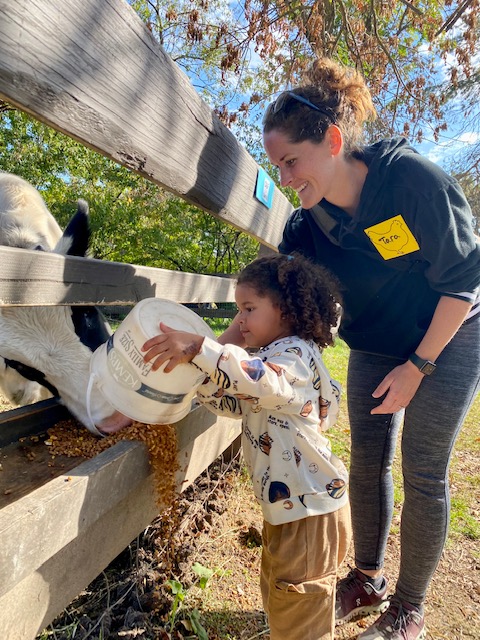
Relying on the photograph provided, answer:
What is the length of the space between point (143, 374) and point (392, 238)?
113 centimetres

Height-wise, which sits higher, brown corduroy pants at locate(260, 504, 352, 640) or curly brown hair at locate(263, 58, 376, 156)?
curly brown hair at locate(263, 58, 376, 156)

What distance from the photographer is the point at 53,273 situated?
1.69 m

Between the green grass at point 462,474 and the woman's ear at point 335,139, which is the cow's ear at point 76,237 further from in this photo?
the green grass at point 462,474

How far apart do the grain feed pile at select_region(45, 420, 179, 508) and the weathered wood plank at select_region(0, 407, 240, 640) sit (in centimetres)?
5

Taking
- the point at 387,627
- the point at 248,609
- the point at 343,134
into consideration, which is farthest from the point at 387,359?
the point at 248,609

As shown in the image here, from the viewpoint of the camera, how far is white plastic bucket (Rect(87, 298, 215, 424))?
5.16 feet

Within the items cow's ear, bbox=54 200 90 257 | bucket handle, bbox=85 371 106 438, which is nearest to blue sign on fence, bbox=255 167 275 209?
cow's ear, bbox=54 200 90 257

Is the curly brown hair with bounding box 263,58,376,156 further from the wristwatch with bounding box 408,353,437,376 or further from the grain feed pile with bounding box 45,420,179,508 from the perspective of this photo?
the grain feed pile with bounding box 45,420,179,508

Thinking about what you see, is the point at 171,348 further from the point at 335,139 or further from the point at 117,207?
the point at 117,207

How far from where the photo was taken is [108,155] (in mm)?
1452

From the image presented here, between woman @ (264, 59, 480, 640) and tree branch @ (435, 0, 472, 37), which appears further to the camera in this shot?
tree branch @ (435, 0, 472, 37)

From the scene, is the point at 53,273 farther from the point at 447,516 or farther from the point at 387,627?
the point at 387,627

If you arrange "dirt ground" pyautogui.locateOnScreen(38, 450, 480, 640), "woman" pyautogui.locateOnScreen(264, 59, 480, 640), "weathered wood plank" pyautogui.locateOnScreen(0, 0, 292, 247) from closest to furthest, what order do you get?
"weathered wood plank" pyautogui.locateOnScreen(0, 0, 292, 247)
"woman" pyautogui.locateOnScreen(264, 59, 480, 640)
"dirt ground" pyautogui.locateOnScreen(38, 450, 480, 640)

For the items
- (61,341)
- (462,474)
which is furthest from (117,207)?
(61,341)
